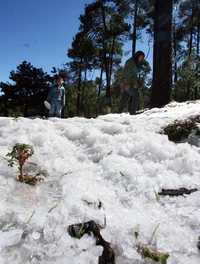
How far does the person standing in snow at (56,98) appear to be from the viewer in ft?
27.6

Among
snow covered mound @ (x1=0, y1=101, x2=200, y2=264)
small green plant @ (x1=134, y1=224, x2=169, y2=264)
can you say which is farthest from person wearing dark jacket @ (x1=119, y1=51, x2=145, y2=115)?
small green plant @ (x1=134, y1=224, x2=169, y2=264)

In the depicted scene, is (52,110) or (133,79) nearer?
(133,79)

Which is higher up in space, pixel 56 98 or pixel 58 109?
pixel 56 98

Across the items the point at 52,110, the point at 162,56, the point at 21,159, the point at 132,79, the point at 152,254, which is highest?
the point at 162,56

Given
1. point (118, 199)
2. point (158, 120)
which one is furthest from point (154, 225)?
point (158, 120)

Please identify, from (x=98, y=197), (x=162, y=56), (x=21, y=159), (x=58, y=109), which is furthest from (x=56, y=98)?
(x=98, y=197)

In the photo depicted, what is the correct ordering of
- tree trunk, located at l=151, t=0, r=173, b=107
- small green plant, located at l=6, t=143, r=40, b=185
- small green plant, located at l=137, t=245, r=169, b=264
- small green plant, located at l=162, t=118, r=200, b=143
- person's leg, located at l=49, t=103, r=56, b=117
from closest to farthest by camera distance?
1. small green plant, located at l=137, t=245, r=169, b=264
2. small green plant, located at l=6, t=143, r=40, b=185
3. small green plant, located at l=162, t=118, r=200, b=143
4. tree trunk, located at l=151, t=0, r=173, b=107
5. person's leg, located at l=49, t=103, r=56, b=117

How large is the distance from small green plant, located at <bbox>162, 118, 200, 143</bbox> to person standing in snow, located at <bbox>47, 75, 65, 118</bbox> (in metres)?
5.23

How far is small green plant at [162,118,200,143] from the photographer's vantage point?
338cm

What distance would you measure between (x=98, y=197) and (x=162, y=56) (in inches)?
219

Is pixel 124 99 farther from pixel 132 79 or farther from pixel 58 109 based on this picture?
pixel 58 109

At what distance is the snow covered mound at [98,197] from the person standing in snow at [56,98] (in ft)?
16.0

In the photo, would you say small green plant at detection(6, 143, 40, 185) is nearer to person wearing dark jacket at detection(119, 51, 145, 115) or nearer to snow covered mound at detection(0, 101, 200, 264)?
snow covered mound at detection(0, 101, 200, 264)

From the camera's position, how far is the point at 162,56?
281 inches
